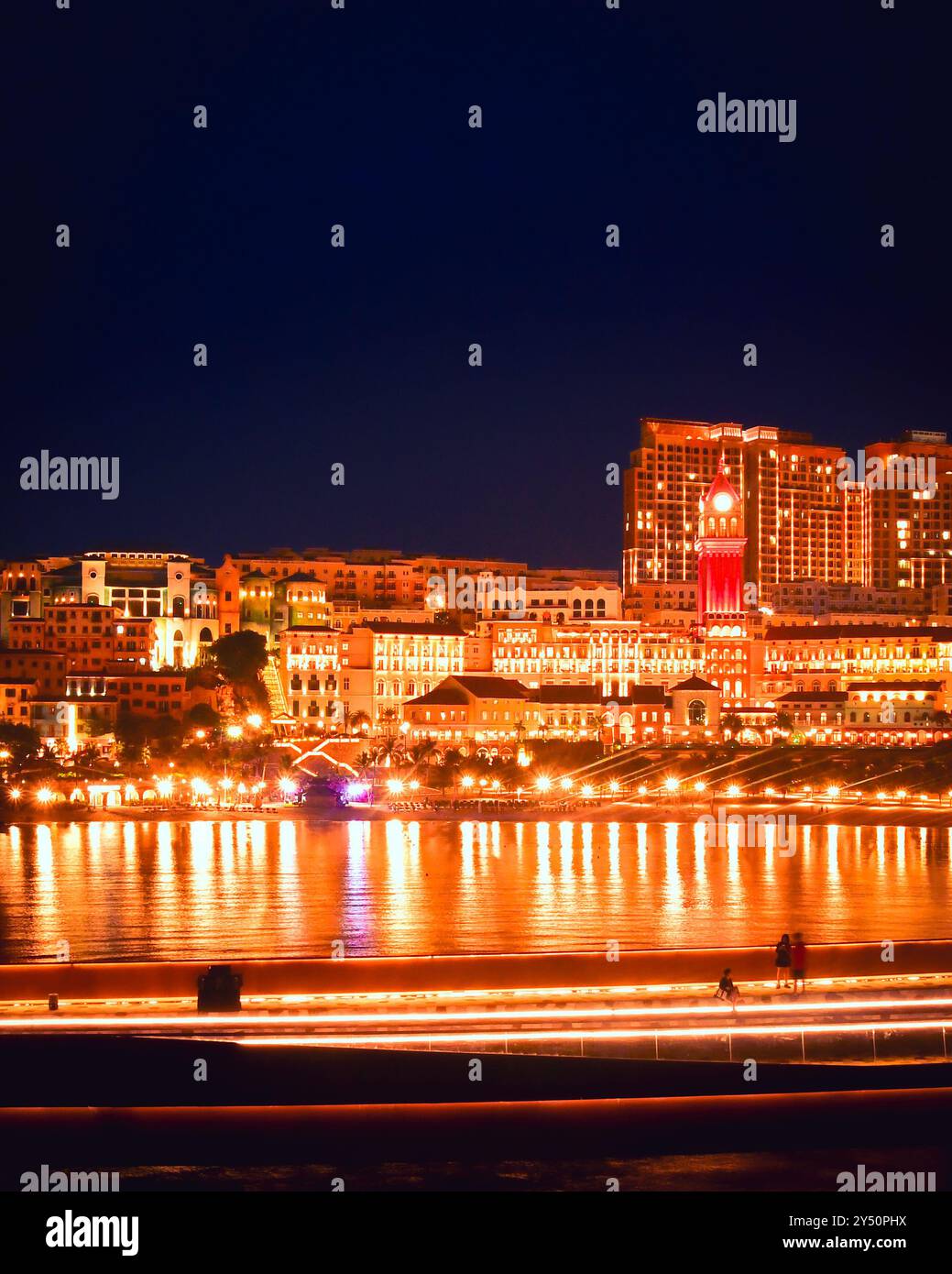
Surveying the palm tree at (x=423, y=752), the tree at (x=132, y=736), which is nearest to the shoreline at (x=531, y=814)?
the tree at (x=132, y=736)

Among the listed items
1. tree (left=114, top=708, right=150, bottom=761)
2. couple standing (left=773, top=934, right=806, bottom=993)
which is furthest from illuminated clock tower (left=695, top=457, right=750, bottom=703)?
couple standing (left=773, top=934, right=806, bottom=993)

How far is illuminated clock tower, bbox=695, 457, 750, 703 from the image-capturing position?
91.6 meters

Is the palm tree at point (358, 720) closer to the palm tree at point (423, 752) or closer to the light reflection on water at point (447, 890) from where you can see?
the palm tree at point (423, 752)

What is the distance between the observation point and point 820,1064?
1521 cm

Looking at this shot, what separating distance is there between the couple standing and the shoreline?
4262cm

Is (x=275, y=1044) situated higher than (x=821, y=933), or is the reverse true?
(x=275, y=1044)

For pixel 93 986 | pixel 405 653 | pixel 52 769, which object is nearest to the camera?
pixel 93 986

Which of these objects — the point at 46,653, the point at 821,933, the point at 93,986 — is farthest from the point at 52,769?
the point at 93,986

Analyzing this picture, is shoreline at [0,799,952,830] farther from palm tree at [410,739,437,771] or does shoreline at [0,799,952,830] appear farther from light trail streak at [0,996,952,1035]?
light trail streak at [0,996,952,1035]

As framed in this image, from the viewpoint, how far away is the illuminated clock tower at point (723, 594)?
3605 inches

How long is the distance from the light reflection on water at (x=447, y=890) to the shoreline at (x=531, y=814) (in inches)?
122
